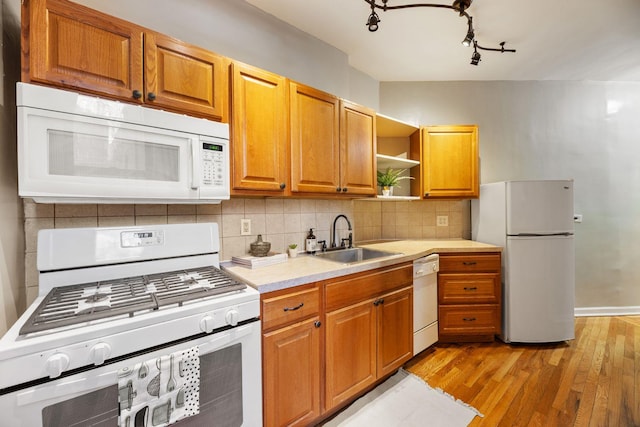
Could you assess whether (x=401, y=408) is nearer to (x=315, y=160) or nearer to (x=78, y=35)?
(x=315, y=160)

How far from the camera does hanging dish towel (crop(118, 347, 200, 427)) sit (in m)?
0.85

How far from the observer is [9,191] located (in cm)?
111

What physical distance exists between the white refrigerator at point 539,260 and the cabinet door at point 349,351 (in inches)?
60.2

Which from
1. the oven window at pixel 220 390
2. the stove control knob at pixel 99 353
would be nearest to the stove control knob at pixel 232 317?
the oven window at pixel 220 390

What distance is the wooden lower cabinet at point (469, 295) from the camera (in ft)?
7.85

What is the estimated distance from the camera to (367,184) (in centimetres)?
222

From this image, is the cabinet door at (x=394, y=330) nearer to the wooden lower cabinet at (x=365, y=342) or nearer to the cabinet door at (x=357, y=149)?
the wooden lower cabinet at (x=365, y=342)

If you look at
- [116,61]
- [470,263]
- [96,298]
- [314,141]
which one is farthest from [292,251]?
[470,263]

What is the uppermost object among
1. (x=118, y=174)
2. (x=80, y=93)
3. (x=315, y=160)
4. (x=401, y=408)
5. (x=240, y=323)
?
(x=80, y=93)

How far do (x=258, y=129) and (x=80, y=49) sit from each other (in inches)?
32.0

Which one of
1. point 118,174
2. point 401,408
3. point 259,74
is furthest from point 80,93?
point 401,408

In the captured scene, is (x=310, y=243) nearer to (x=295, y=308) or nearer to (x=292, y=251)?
(x=292, y=251)

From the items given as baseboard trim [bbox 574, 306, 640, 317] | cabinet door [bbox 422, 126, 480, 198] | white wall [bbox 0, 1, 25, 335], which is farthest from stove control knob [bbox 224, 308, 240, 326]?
baseboard trim [bbox 574, 306, 640, 317]

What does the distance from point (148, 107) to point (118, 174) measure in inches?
13.8
